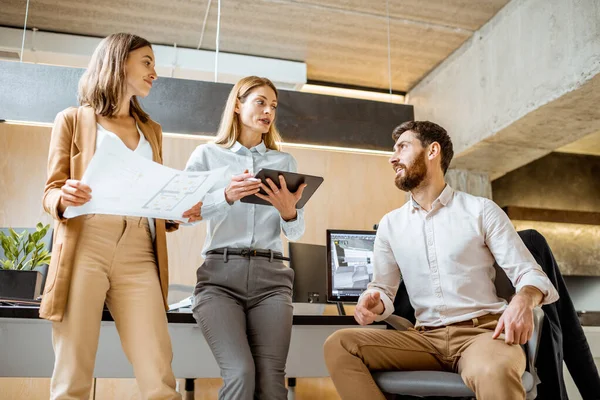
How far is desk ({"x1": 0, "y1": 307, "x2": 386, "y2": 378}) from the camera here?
6.89 feet

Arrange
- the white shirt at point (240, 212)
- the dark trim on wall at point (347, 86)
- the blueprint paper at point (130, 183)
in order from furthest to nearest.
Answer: the dark trim on wall at point (347, 86)
the white shirt at point (240, 212)
the blueprint paper at point (130, 183)

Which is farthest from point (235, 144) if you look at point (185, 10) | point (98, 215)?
point (185, 10)

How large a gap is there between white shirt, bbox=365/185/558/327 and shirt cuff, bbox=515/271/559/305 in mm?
16

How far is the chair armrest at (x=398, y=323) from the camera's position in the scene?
2027 mm

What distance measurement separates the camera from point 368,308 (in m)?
1.98

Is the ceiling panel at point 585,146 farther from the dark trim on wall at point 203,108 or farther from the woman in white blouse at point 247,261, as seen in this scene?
the woman in white blouse at point 247,261

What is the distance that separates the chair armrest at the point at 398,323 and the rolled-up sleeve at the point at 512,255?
375 millimetres

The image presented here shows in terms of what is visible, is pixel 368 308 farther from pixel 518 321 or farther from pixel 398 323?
pixel 518 321

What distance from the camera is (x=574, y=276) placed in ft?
21.1

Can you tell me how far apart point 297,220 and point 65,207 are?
2.40 feet

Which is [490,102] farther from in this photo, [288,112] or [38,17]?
[38,17]

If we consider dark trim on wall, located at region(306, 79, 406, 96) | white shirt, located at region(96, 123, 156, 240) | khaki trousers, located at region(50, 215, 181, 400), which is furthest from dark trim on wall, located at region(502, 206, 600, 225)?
khaki trousers, located at region(50, 215, 181, 400)

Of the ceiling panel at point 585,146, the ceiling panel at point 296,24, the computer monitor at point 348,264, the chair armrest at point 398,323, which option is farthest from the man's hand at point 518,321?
the ceiling panel at point 585,146

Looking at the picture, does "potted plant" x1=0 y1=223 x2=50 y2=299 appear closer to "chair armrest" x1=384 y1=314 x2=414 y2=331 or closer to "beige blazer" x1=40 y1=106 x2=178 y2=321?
"beige blazer" x1=40 y1=106 x2=178 y2=321
